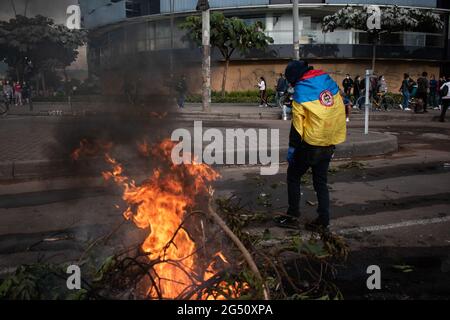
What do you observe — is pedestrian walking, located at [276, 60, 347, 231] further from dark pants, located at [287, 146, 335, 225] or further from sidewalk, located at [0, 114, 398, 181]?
sidewalk, located at [0, 114, 398, 181]

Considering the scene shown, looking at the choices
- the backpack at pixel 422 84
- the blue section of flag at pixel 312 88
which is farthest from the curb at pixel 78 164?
the backpack at pixel 422 84

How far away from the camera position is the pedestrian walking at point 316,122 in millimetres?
4543

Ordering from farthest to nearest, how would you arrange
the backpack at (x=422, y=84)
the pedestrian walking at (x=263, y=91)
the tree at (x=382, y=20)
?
1. the tree at (x=382, y=20)
2. the pedestrian walking at (x=263, y=91)
3. the backpack at (x=422, y=84)

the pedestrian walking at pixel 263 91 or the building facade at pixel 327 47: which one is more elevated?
the building facade at pixel 327 47

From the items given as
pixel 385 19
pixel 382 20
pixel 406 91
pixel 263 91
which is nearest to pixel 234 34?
pixel 263 91

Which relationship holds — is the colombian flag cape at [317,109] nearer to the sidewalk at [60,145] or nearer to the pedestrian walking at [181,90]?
the pedestrian walking at [181,90]

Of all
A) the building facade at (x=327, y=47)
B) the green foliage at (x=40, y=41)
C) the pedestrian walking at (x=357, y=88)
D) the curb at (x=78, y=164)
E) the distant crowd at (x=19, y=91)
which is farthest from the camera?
the building facade at (x=327, y=47)

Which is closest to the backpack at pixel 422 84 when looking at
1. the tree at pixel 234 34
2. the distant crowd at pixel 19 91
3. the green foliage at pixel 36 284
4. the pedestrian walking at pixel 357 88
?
the pedestrian walking at pixel 357 88

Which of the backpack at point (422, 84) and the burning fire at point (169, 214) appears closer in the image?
the burning fire at point (169, 214)

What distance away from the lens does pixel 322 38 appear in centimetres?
3133

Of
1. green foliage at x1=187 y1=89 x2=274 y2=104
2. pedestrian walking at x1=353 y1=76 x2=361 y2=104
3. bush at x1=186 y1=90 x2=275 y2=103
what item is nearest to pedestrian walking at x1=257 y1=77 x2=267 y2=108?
bush at x1=186 y1=90 x2=275 y2=103

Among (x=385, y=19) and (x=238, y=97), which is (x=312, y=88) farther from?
(x=238, y=97)

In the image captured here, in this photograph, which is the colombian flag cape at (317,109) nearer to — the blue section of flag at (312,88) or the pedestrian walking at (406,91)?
the blue section of flag at (312,88)

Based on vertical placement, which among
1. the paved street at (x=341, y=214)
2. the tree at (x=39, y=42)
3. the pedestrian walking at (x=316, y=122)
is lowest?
the paved street at (x=341, y=214)
